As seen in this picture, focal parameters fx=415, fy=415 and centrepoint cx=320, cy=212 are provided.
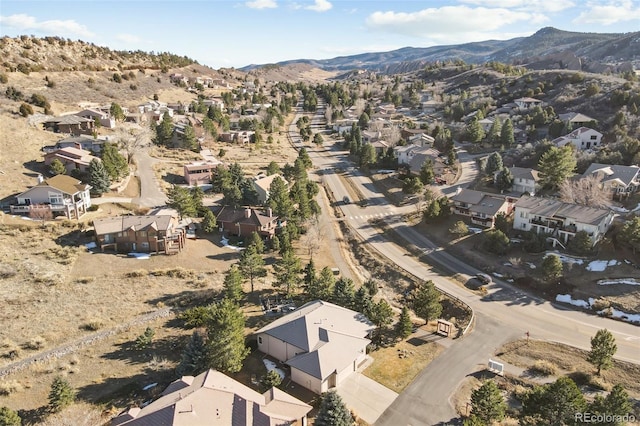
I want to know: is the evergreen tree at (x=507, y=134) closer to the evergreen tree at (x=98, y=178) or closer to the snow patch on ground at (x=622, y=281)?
the snow patch on ground at (x=622, y=281)

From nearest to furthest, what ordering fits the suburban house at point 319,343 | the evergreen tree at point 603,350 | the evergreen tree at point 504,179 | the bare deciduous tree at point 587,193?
the suburban house at point 319,343 < the evergreen tree at point 603,350 < the bare deciduous tree at point 587,193 < the evergreen tree at point 504,179

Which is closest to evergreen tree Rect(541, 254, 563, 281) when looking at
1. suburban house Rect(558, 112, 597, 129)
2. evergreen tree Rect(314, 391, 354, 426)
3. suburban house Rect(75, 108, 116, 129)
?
evergreen tree Rect(314, 391, 354, 426)

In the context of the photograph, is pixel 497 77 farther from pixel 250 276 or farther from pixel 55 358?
pixel 55 358

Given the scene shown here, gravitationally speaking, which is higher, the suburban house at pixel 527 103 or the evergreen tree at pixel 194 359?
the suburban house at pixel 527 103

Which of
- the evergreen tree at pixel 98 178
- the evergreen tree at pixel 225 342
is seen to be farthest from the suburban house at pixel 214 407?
the evergreen tree at pixel 98 178

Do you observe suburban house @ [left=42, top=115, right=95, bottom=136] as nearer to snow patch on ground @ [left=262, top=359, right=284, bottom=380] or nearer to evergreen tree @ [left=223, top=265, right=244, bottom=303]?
evergreen tree @ [left=223, top=265, right=244, bottom=303]

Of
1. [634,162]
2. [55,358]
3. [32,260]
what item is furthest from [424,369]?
[634,162]
